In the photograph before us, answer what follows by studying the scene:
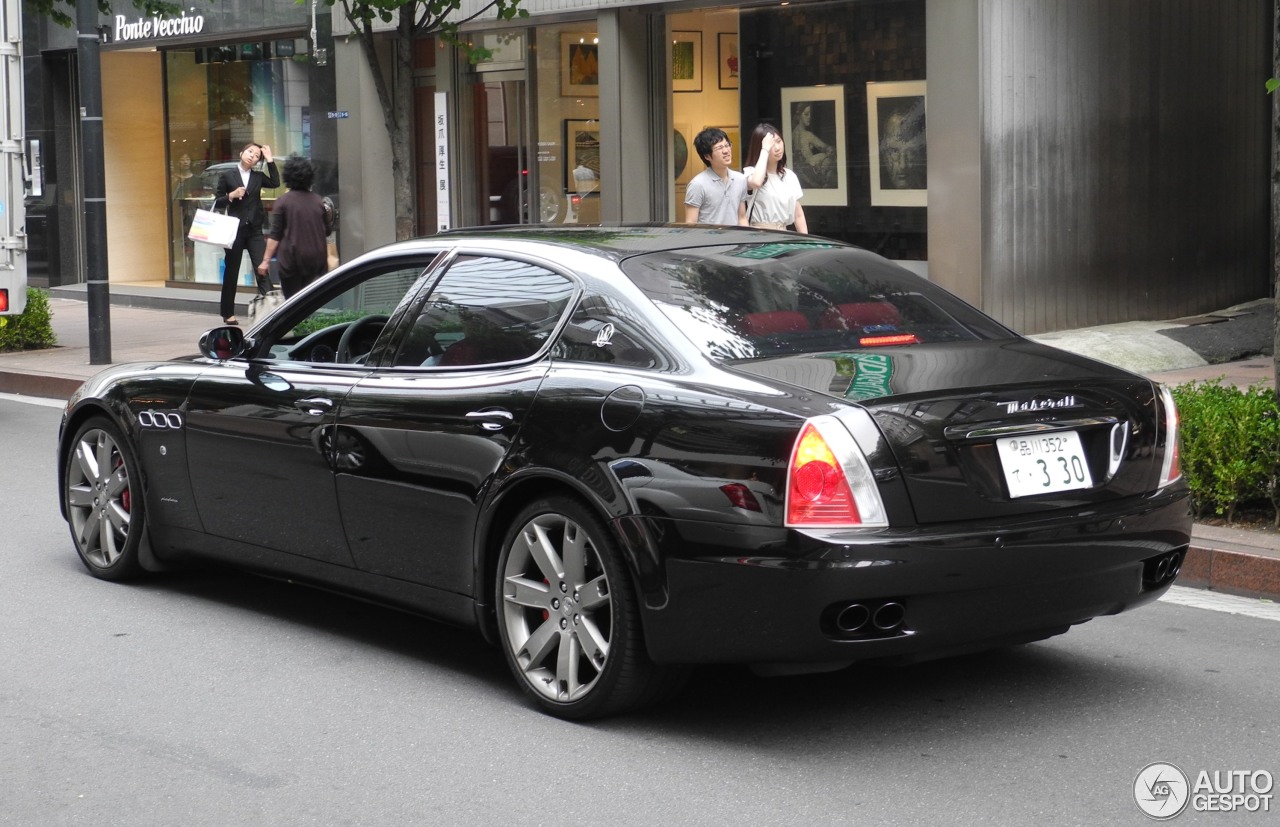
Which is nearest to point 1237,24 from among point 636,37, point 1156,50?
point 1156,50

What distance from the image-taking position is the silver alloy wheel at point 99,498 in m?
6.98

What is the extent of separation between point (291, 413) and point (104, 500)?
4.93ft

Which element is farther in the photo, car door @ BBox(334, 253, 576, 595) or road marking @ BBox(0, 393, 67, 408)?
road marking @ BBox(0, 393, 67, 408)

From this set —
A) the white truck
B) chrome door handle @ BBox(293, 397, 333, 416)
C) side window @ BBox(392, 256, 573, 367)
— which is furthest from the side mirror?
the white truck

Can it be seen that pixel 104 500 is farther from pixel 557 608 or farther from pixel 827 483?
pixel 827 483

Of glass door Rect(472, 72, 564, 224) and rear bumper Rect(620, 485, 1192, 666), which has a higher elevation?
glass door Rect(472, 72, 564, 224)

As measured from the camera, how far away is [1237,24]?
1670 cm

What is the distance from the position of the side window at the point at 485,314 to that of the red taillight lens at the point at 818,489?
1.17 meters

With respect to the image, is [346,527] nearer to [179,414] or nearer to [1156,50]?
[179,414]

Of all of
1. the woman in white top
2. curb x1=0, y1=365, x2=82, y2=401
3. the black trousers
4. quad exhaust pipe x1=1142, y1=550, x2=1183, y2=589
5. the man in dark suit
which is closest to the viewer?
quad exhaust pipe x1=1142, y1=550, x2=1183, y2=589

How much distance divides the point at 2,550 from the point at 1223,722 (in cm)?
546

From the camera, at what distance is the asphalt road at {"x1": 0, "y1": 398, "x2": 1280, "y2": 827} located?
4371 mm

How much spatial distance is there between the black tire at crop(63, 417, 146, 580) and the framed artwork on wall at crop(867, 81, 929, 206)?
931 centimetres

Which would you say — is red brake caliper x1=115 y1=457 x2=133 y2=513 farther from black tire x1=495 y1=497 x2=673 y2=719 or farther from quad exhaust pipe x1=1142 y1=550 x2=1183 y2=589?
quad exhaust pipe x1=1142 y1=550 x2=1183 y2=589
